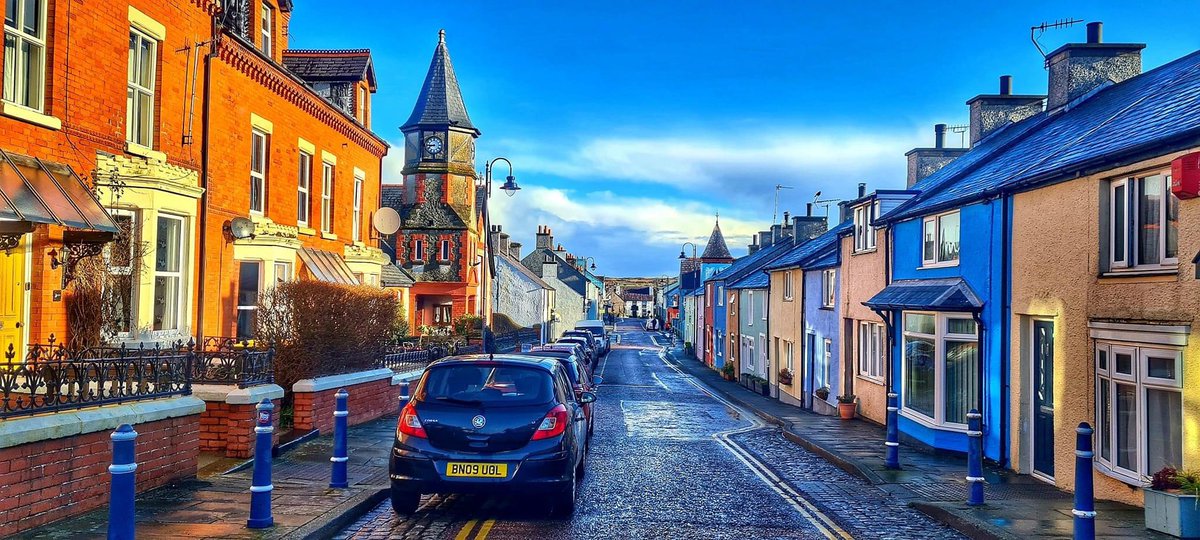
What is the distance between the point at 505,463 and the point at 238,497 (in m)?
2.97

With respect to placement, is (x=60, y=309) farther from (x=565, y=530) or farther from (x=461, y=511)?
(x=565, y=530)

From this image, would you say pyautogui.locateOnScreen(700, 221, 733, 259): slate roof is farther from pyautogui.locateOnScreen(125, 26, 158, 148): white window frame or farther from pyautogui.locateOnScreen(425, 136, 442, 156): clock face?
pyautogui.locateOnScreen(125, 26, 158, 148): white window frame

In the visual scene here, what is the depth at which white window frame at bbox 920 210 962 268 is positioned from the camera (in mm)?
15112

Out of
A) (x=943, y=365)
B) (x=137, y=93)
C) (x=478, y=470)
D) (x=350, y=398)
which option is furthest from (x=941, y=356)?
(x=137, y=93)

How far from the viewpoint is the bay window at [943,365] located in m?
14.4

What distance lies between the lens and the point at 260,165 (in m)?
17.9

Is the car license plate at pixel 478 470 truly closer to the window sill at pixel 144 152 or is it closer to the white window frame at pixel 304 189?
the window sill at pixel 144 152

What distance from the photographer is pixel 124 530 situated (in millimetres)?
5992

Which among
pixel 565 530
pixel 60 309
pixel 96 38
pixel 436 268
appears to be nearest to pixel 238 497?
pixel 565 530

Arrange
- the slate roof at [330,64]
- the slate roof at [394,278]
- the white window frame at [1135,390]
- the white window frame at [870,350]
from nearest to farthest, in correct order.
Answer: the white window frame at [1135,390] < the white window frame at [870,350] < the slate roof at [330,64] < the slate roof at [394,278]

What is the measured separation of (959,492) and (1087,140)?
5557 millimetres

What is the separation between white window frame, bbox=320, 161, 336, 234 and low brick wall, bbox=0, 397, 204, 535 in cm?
1256

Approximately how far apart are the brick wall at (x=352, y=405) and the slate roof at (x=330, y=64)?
994cm

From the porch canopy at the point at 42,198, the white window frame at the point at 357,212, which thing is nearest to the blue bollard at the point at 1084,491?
the porch canopy at the point at 42,198
